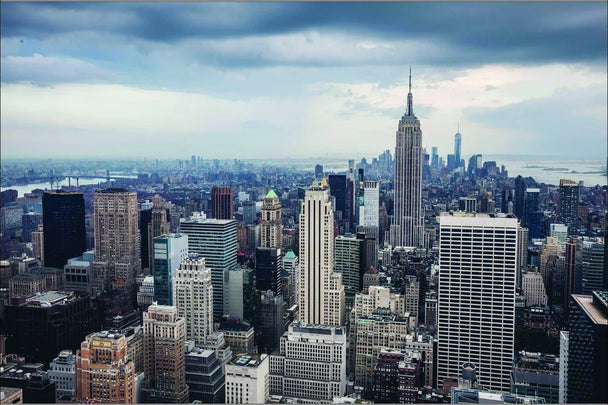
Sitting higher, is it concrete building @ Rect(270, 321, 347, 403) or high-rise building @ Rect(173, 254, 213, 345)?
high-rise building @ Rect(173, 254, 213, 345)

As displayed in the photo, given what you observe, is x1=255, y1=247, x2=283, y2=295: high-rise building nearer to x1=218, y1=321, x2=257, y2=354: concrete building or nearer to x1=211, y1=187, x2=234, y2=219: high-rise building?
x1=211, y1=187, x2=234, y2=219: high-rise building

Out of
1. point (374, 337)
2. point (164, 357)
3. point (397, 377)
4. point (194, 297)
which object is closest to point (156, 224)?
point (194, 297)

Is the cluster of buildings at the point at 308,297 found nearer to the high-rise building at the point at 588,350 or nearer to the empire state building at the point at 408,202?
the high-rise building at the point at 588,350

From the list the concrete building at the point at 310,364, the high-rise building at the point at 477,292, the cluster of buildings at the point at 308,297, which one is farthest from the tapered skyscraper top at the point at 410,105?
the concrete building at the point at 310,364

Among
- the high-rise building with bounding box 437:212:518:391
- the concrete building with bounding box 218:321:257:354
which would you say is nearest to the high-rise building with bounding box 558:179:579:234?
the high-rise building with bounding box 437:212:518:391

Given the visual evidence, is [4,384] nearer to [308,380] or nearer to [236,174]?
[308,380]

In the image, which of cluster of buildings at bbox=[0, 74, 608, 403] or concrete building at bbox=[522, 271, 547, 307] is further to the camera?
concrete building at bbox=[522, 271, 547, 307]
